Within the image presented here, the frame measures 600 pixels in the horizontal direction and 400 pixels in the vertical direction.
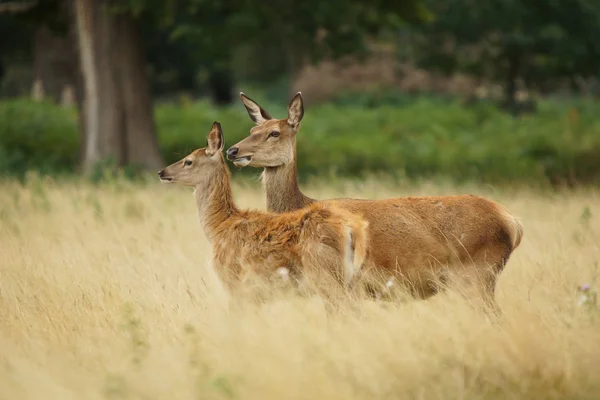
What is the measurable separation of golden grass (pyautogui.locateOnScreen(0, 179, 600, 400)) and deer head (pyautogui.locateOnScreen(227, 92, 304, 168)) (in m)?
1.02

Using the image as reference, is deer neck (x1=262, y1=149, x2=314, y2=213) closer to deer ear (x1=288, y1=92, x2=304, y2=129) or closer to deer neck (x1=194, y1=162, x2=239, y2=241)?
deer ear (x1=288, y1=92, x2=304, y2=129)

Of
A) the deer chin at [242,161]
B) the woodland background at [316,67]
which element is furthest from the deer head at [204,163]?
the woodland background at [316,67]

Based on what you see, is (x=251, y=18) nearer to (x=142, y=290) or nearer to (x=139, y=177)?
(x=139, y=177)

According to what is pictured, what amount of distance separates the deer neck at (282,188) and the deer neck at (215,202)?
884 millimetres

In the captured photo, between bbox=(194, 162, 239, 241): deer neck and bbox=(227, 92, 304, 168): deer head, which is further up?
bbox=(227, 92, 304, 168): deer head

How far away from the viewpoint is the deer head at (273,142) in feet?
25.1

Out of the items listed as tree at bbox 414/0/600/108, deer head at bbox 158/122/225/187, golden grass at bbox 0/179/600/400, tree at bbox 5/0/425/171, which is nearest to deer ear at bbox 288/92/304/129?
deer head at bbox 158/122/225/187

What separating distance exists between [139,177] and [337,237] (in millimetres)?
9980

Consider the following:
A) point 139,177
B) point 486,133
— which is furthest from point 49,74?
point 139,177

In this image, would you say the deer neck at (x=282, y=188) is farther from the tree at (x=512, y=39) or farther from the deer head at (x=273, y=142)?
the tree at (x=512, y=39)

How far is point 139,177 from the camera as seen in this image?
15438 millimetres

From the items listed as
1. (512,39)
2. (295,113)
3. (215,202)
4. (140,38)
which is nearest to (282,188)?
(295,113)

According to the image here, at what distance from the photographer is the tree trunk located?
53.0 feet

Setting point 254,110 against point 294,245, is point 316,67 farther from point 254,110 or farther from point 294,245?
point 294,245
